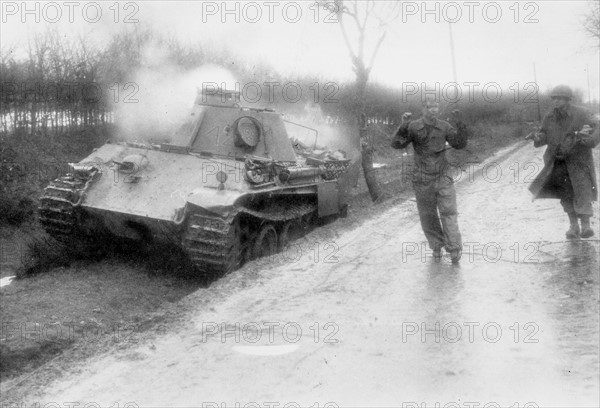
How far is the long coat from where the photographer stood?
25.2ft

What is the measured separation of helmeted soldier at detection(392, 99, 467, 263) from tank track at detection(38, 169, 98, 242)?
14.3 feet

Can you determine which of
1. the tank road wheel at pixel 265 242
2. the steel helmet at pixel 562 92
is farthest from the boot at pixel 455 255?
the tank road wheel at pixel 265 242

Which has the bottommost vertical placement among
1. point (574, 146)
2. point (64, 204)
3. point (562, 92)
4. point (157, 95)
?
point (64, 204)

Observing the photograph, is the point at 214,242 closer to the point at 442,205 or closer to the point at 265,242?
the point at 265,242

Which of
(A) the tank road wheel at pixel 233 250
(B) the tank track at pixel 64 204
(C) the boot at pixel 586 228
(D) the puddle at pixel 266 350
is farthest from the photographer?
(B) the tank track at pixel 64 204

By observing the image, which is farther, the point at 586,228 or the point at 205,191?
the point at 205,191

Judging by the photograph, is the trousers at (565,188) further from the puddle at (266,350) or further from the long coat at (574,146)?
the puddle at (266,350)

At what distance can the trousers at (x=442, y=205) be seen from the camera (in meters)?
7.45

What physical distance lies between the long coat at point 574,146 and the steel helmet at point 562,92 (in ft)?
0.52

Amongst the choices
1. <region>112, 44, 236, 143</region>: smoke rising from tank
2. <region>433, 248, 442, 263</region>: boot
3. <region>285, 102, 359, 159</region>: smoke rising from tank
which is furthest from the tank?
<region>433, 248, 442, 263</region>: boot

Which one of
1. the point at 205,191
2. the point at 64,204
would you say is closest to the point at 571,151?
the point at 205,191

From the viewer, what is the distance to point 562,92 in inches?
300

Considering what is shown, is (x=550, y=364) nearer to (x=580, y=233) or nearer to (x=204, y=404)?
(x=204, y=404)

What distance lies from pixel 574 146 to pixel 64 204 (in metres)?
6.26
